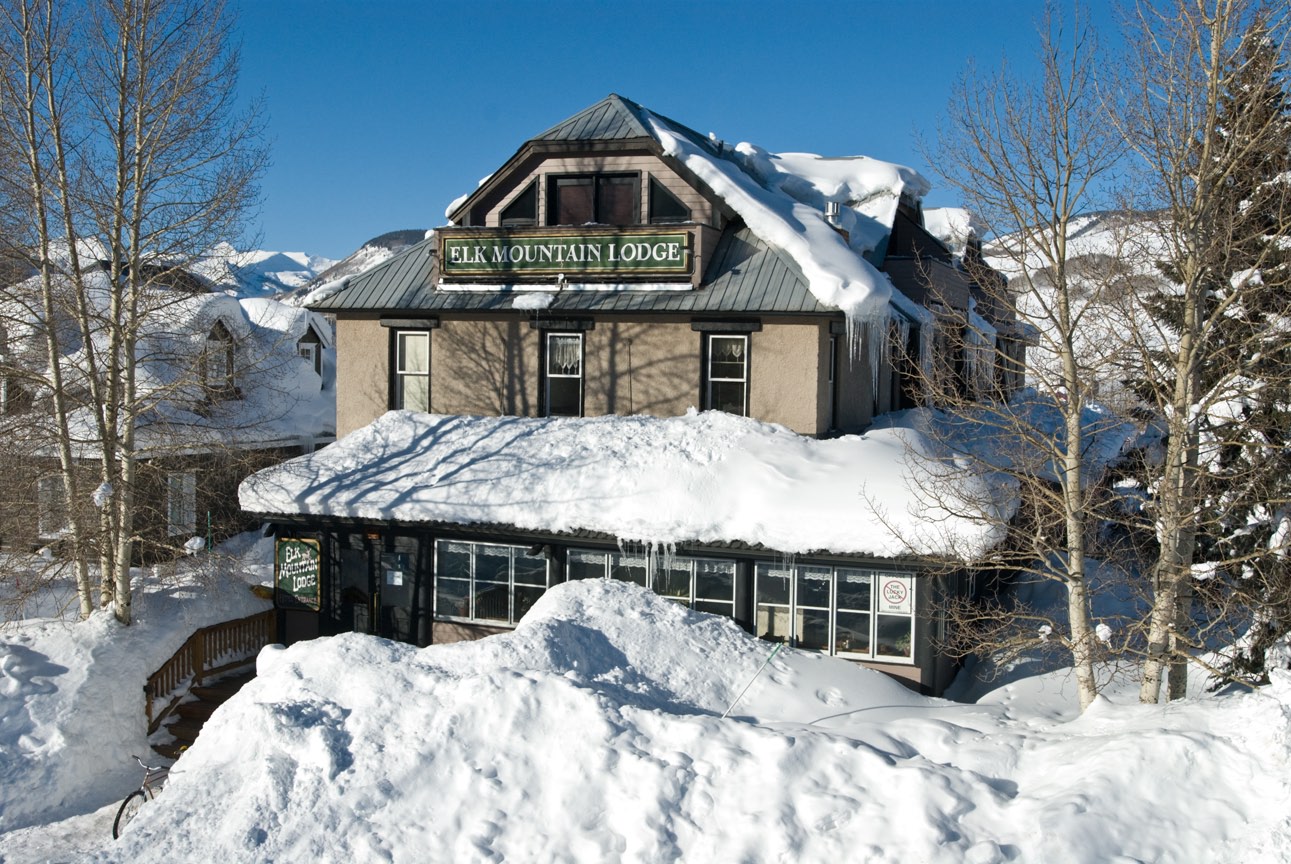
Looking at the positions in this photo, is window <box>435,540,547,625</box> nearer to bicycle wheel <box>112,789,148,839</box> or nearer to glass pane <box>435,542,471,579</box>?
glass pane <box>435,542,471,579</box>

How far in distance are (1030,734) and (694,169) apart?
11443 mm

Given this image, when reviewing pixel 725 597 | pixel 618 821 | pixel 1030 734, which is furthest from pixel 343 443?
pixel 1030 734

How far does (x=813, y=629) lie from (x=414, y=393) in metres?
8.97

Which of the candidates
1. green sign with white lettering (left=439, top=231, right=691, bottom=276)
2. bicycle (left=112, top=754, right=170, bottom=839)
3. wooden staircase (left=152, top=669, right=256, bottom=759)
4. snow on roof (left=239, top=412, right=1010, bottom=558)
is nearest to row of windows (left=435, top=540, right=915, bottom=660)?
snow on roof (left=239, top=412, right=1010, bottom=558)

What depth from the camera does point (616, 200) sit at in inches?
747

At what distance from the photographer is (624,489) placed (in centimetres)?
1547

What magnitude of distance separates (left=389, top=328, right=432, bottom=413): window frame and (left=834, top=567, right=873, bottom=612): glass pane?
8.68 meters

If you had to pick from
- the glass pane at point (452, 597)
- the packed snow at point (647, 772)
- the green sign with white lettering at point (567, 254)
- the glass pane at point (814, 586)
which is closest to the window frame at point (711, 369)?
the green sign with white lettering at point (567, 254)

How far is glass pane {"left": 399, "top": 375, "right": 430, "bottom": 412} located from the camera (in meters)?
19.3

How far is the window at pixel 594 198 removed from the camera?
18.9m

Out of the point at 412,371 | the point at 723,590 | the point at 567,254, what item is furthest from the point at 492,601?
the point at 567,254

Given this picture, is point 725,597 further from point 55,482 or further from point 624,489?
point 55,482

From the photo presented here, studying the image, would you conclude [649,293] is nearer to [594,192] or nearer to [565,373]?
[565,373]

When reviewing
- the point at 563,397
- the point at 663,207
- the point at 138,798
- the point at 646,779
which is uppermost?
the point at 663,207
